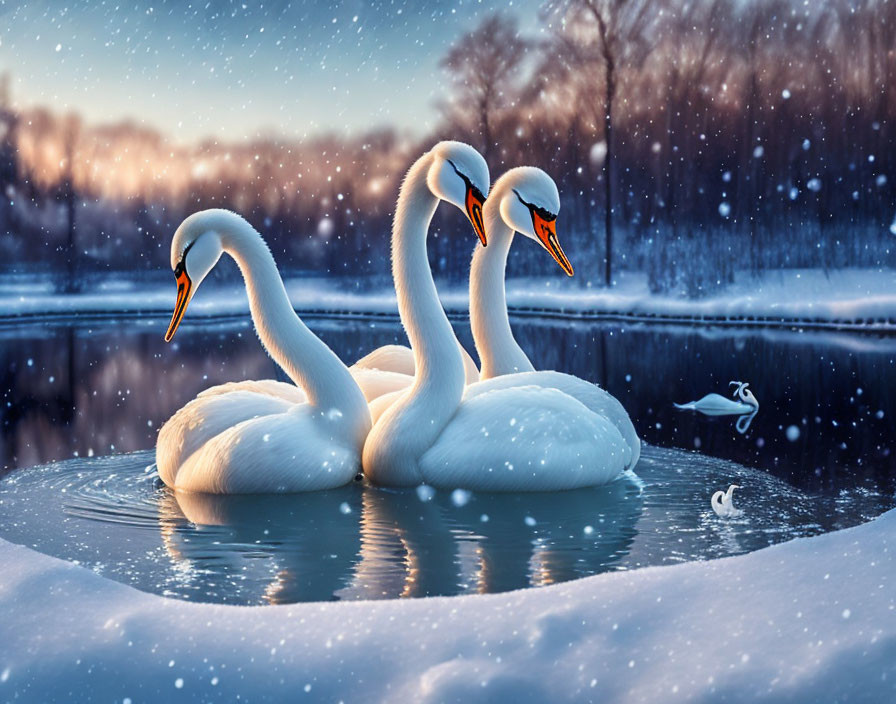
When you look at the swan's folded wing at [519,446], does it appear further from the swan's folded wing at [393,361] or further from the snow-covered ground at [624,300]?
the snow-covered ground at [624,300]

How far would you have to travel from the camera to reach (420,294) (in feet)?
17.9

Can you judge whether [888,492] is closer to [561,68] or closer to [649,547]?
[649,547]

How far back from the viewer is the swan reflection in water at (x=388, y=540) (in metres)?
3.84

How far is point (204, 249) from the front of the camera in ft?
17.8

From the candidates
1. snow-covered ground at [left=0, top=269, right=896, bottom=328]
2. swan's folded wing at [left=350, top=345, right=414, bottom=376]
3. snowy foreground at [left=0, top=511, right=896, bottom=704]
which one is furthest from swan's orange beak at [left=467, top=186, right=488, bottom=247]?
snow-covered ground at [left=0, top=269, right=896, bottom=328]

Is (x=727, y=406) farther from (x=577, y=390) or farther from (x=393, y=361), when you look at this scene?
(x=577, y=390)

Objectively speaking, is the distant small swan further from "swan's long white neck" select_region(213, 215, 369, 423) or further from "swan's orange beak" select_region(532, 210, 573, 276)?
"swan's long white neck" select_region(213, 215, 369, 423)

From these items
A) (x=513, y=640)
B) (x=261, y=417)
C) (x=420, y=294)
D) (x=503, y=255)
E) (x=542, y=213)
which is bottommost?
(x=513, y=640)

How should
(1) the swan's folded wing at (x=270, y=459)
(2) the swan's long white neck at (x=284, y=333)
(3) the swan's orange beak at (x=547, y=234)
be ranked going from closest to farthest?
(1) the swan's folded wing at (x=270, y=459)
(2) the swan's long white neck at (x=284, y=333)
(3) the swan's orange beak at (x=547, y=234)

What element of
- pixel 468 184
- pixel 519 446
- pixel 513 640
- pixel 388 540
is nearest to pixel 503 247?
pixel 468 184

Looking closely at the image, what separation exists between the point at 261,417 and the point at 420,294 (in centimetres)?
90

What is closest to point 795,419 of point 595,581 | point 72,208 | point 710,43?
point 595,581

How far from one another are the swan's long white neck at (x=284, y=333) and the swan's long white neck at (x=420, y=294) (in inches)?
14.2

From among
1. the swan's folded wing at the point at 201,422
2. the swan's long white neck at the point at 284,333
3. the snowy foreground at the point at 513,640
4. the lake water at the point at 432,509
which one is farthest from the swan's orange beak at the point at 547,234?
the snowy foreground at the point at 513,640
